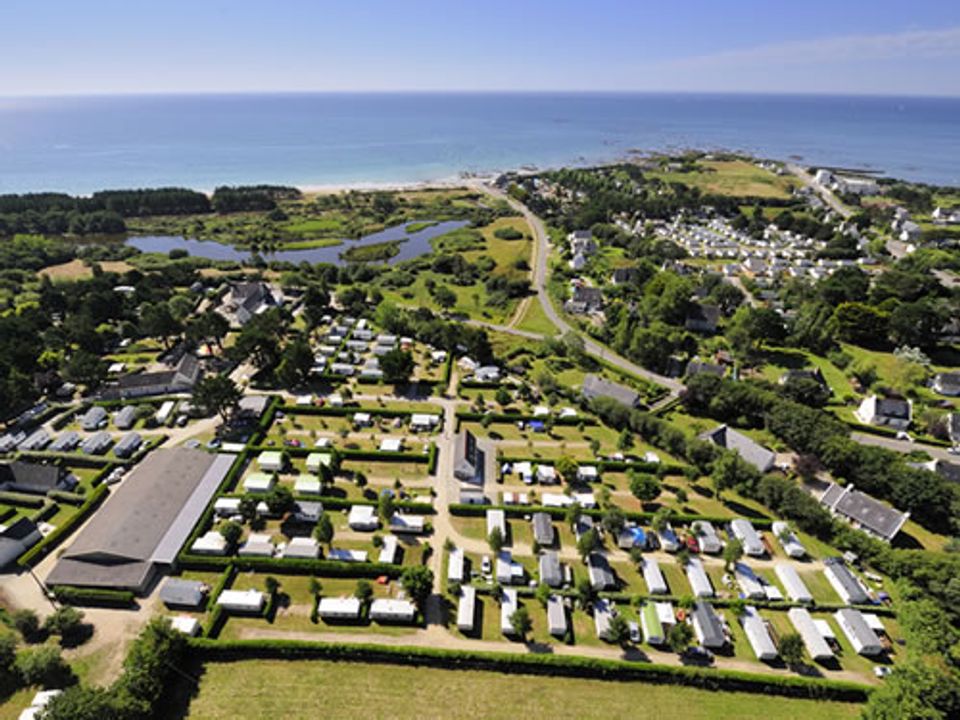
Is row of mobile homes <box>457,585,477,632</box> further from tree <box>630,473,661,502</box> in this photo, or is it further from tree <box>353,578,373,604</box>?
tree <box>630,473,661,502</box>

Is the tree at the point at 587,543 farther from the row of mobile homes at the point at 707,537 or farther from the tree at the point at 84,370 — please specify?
the tree at the point at 84,370

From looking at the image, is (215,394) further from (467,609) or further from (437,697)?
(437,697)

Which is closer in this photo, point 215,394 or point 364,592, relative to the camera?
point 364,592

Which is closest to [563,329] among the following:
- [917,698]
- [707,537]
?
[707,537]

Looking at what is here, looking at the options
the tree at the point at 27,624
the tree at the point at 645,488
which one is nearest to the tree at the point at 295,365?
the tree at the point at 27,624

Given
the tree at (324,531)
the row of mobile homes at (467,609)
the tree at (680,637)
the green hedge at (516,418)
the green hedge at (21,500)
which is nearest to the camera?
the tree at (680,637)

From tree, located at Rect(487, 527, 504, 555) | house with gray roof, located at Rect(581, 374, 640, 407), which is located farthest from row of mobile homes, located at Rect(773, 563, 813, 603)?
tree, located at Rect(487, 527, 504, 555)
